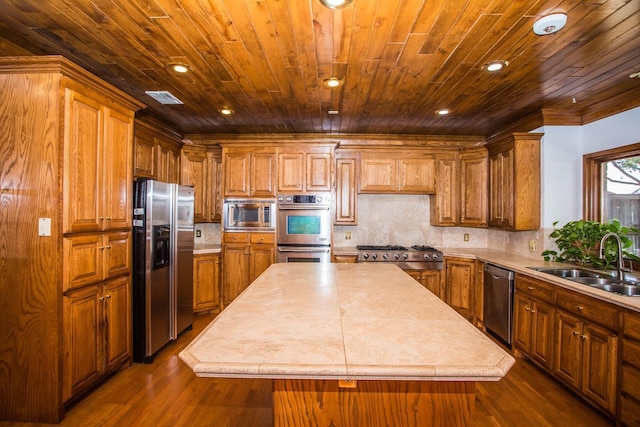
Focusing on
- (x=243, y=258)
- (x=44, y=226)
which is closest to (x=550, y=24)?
(x=44, y=226)

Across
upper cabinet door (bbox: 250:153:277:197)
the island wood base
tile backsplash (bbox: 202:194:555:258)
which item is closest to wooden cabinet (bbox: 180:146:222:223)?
upper cabinet door (bbox: 250:153:277:197)

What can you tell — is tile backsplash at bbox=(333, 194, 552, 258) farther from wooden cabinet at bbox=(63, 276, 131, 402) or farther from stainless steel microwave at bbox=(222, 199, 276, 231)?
wooden cabinet at bbox=(63, 276, 131, 402)

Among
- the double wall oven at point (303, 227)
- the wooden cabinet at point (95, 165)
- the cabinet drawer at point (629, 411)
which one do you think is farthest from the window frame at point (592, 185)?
the wooden cabinet at point (95, 165)

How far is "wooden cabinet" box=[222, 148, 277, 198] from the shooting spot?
13.7 feet

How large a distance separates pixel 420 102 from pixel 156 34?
7.65 feet

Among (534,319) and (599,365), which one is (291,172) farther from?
(599,365)

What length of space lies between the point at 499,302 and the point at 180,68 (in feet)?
12.2

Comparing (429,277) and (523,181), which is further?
(429,277)

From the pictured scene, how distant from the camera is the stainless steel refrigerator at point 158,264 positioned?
2.85 meters

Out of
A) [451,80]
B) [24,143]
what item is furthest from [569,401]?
[24,143]

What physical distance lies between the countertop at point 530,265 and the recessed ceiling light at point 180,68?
262 centimetres

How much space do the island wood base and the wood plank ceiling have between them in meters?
1.82

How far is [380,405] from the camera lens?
119cm

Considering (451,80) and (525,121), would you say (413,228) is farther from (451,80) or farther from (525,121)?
(451,80)
